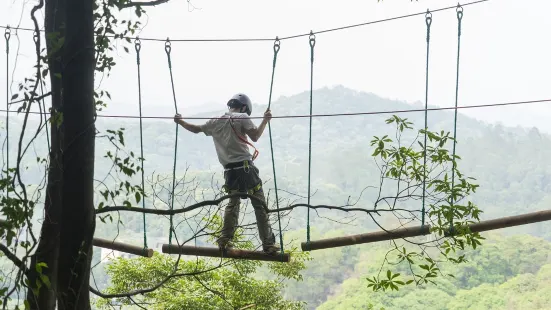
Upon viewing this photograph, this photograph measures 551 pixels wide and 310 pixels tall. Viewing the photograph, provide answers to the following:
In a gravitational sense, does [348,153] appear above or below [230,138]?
above

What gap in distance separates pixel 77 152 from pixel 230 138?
51.8 inches

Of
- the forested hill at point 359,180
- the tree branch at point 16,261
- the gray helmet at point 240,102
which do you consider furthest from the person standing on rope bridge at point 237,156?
the forested hill at point 359,180

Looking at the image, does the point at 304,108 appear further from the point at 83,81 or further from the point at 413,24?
the point at 83,81

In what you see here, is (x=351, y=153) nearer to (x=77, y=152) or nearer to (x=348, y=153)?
(x=348, y=153)

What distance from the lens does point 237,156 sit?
3105mm

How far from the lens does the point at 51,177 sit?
179 cm

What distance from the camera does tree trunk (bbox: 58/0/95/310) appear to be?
1.79 m

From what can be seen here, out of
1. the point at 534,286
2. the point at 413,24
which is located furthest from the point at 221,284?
the point at 413,24

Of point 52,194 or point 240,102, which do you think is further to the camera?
point 240,102

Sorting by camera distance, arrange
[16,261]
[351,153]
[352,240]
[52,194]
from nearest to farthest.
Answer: [16,261] → [52,194] → [352,240] → [351,153]

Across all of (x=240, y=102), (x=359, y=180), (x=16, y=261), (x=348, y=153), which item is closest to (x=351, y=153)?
(x=348, y=153)

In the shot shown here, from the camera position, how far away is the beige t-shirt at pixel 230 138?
309 centimetres

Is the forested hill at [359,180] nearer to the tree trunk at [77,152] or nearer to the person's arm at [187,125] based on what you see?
the person's arm at [187,125]

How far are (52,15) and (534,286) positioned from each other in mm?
22015
